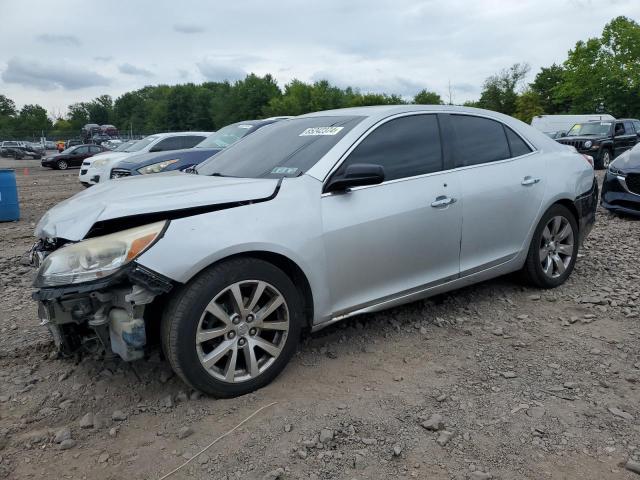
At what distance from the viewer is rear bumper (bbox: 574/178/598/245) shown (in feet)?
15.4

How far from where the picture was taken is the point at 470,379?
10.3 ft

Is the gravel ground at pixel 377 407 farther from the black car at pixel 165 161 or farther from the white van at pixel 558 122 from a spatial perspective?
the white van at pixel 558 122

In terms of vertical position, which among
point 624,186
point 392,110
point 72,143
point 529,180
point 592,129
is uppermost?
point 392,110

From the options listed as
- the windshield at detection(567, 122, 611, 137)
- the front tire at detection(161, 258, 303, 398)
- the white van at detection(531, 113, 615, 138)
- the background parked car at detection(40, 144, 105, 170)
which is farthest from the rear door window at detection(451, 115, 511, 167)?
the white van at detection(531, 113, 615, 138)

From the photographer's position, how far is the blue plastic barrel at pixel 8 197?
364 inches

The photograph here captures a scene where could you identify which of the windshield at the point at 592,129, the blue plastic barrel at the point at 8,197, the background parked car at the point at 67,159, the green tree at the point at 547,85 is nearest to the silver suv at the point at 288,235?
the blue plastic barrel at the point at 8,197

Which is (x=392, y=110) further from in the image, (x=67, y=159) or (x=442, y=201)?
(x=67, y=159)

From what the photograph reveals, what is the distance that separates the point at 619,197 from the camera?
7.82 meters

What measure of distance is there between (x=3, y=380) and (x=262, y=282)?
5.78 ft

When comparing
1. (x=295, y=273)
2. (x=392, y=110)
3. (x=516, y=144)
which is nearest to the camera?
(x=295, y=273)

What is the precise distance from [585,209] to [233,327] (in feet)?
11.4

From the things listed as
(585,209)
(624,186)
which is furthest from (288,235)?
(624,186)

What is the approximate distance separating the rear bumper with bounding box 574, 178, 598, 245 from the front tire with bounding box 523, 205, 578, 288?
8 centimetres

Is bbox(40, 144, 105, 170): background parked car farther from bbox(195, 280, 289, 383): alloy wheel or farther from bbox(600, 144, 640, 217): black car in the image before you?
bbox(195, 280, 289, 383): alloy wheel
